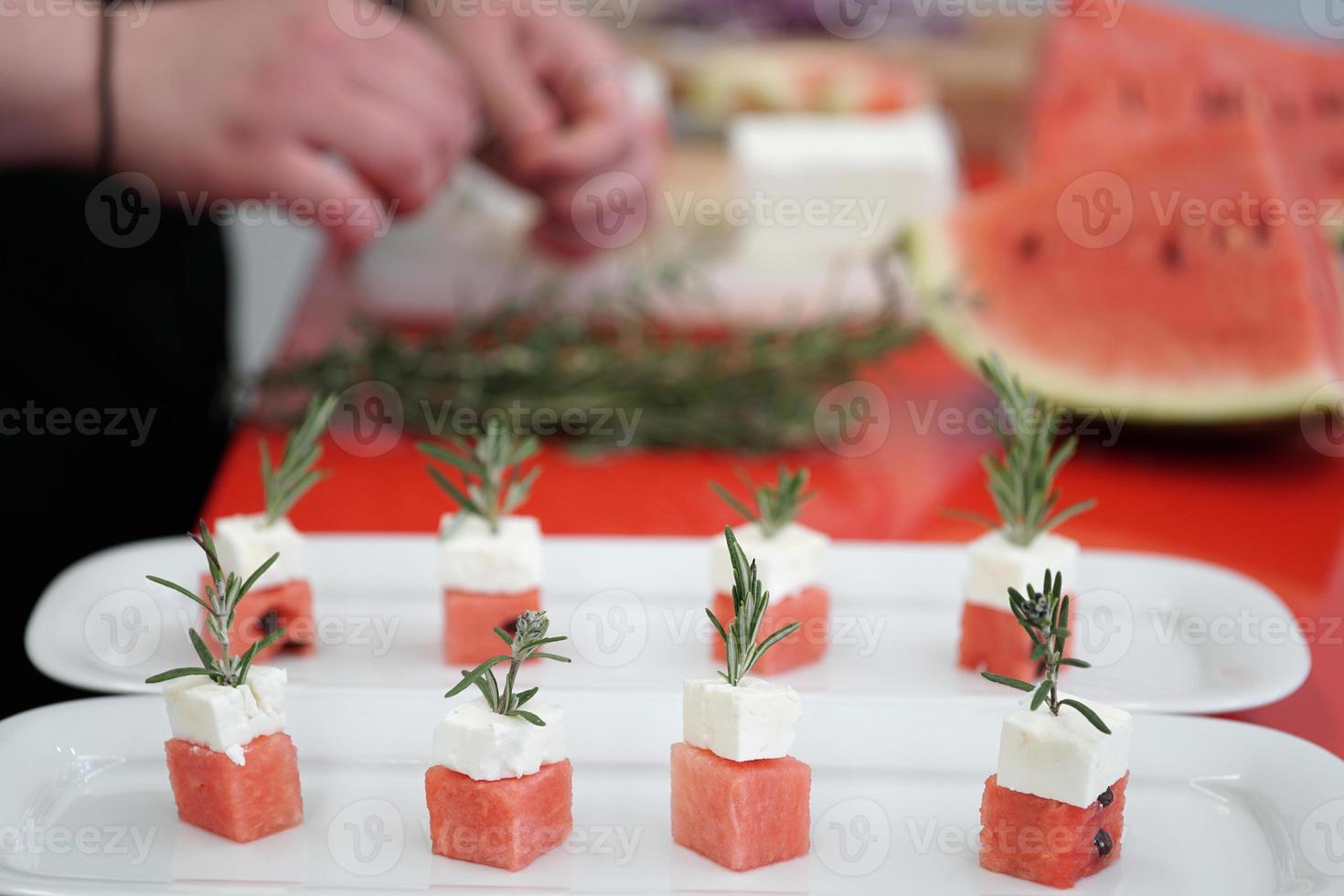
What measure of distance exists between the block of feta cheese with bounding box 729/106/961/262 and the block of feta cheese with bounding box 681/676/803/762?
1630mm

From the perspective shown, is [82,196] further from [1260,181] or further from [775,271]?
[1260,181]

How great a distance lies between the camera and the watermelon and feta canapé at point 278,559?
1354 mm

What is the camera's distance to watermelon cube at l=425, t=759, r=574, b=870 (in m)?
1.07

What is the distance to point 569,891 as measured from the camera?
1040mm

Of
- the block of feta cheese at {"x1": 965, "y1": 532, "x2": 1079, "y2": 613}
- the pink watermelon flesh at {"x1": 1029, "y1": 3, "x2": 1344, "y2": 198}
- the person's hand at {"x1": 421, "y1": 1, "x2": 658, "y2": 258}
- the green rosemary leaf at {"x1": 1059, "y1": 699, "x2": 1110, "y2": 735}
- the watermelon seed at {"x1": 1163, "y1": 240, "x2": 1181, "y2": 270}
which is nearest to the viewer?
the green rosemary leaf at {"x1": 1059, "y1": 699, "x2": 1110, "y2": 735}

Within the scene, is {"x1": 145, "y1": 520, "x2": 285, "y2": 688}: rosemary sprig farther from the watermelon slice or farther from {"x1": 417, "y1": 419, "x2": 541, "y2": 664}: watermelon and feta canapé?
the watermelon slice

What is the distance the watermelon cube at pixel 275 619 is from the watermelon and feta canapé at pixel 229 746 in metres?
0.21

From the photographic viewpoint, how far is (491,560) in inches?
54.1

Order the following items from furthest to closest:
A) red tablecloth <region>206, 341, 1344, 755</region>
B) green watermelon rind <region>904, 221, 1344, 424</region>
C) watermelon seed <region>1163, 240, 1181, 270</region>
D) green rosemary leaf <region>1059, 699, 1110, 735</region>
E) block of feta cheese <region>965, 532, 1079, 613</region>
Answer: watermelon seed <region>1163, 240, 1181, 270</region> < green watermelon rind <region>904, 221, 1344, 424</region> < red tablecloth <region>206, 341, 1344, 755</region> < block of feta cheese <region>965, 532, 1079, 613</region> < green rosemary leaf <region>1059, 699, 1110, 735</region>

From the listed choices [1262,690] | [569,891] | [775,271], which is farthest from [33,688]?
[775,271]

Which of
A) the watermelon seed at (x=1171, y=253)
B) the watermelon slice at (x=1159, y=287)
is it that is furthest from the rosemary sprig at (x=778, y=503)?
the watermelon seed at (x=1171, y=253)

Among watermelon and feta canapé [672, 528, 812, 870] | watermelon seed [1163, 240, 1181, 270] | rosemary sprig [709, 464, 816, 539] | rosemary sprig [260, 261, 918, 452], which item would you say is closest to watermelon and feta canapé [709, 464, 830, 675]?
rosemary sprig [709, 464, 816, 539]

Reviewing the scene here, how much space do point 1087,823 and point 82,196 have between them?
2.04m

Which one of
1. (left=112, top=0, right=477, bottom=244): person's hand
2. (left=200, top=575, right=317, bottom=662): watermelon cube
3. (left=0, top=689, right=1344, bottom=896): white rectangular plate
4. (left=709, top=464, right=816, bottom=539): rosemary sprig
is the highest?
(left=112, top=0, right=477, bottom=244): person's hand
